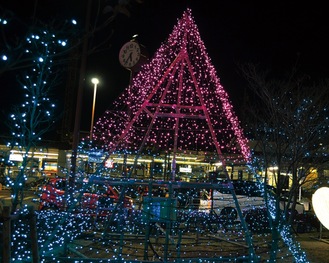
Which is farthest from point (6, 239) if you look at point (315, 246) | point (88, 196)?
point (315, 246)

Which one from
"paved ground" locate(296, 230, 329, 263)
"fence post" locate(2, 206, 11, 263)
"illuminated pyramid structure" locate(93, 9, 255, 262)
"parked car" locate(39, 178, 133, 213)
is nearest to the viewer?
"fence post" locate(2, 206, 11, 263)

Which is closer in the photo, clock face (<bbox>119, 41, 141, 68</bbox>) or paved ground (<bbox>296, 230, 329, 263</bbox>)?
paved ground (<bbox>296, 230, 329, 263</bbox>)

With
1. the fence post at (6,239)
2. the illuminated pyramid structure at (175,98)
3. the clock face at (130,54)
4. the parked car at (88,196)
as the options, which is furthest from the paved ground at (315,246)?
the clock face at (130,54)

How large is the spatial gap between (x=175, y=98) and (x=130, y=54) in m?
2.63

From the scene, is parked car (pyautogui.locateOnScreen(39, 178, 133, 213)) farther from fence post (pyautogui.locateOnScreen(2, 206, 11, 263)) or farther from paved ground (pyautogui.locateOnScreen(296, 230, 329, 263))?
fence post (pyautogui.locateOnScreen(2, 206, 11, 263))

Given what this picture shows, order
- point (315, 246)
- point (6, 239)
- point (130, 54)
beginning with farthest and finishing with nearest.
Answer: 1. point (130, 54)
2. point (315, 246)
3. point (6, 239)

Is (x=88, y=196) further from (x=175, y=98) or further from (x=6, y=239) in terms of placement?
(x=6, y=239)

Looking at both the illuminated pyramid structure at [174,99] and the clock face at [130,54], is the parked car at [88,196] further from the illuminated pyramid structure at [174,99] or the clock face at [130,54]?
the clock face at [130,54]

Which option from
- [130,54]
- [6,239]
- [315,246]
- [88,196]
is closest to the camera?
[6,239]

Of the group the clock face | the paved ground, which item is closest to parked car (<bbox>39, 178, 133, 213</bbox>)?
the clock face

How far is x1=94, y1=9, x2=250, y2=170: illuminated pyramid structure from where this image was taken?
1010cm

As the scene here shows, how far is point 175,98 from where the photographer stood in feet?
35.7

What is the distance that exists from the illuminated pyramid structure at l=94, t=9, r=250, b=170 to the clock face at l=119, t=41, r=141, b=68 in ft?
5.10

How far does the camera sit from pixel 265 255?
30.4 feet
